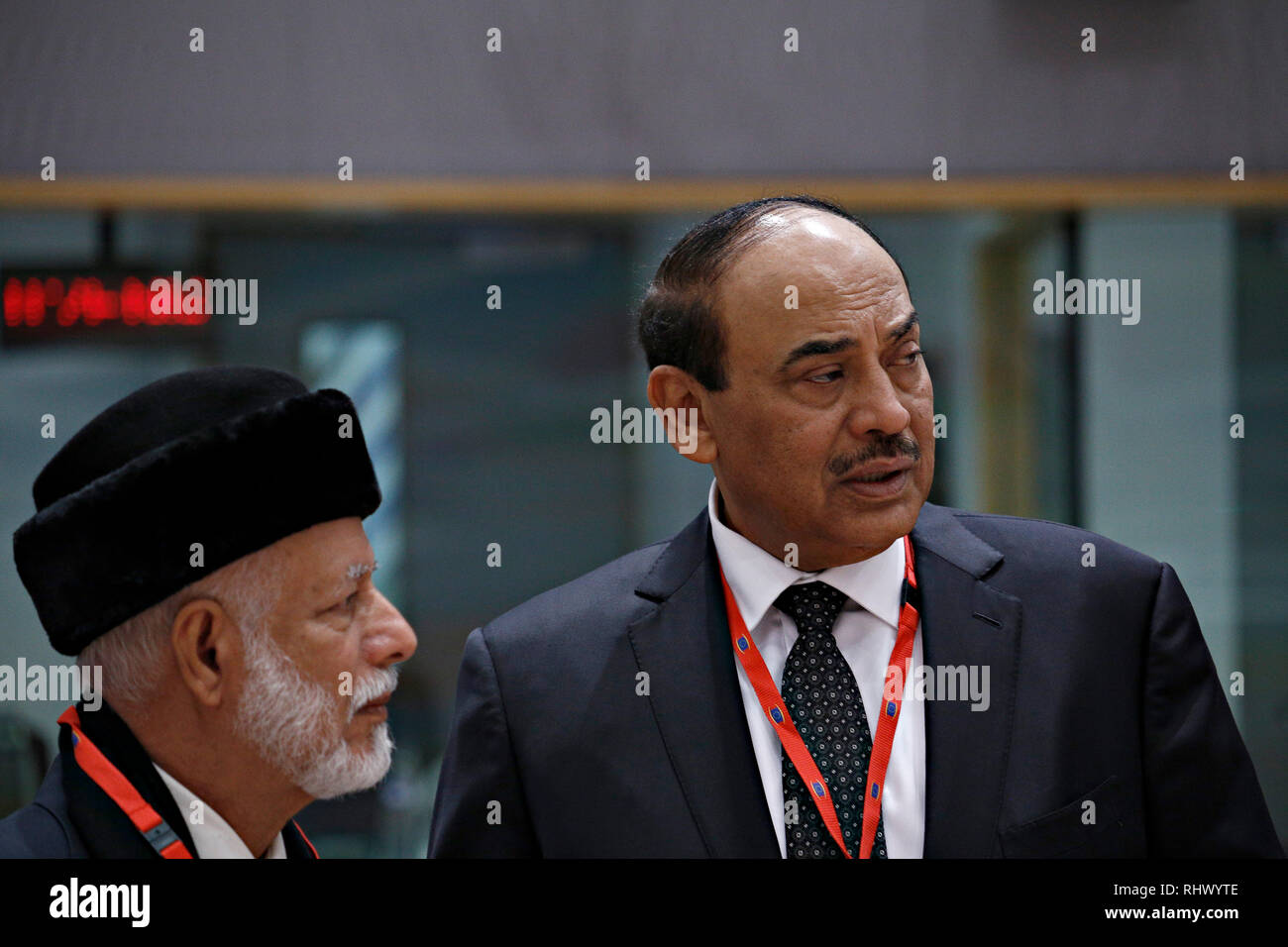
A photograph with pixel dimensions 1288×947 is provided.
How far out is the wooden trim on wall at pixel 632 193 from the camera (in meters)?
2.46

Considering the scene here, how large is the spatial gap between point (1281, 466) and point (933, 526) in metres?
1.50

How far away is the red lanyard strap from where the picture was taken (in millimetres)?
1320

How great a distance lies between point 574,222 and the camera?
2.56m

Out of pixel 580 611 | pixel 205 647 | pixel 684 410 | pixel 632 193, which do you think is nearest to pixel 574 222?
pixel 632 193

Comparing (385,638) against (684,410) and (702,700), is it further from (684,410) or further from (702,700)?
(684,410)

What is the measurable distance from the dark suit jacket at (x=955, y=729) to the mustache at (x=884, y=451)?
0.51 ft

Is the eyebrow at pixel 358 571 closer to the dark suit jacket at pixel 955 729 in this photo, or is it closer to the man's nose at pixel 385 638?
the man's nose at pixel 385 638

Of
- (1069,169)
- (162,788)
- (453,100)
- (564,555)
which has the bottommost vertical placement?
(162,788)

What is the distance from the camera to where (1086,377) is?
2668mm

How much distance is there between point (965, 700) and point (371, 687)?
0.74m

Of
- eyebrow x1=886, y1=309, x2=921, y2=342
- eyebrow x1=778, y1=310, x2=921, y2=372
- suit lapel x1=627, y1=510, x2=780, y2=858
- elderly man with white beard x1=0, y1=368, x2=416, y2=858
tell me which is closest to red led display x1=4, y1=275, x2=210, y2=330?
elderly man with white beard x1=0, y1=368, x2=416, y2=858

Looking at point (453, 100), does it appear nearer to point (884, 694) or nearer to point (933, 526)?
point (933, 526)

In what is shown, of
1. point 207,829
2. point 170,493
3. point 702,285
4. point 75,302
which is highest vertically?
point 75,302

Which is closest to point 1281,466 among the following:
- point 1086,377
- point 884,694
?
point 1086,377
